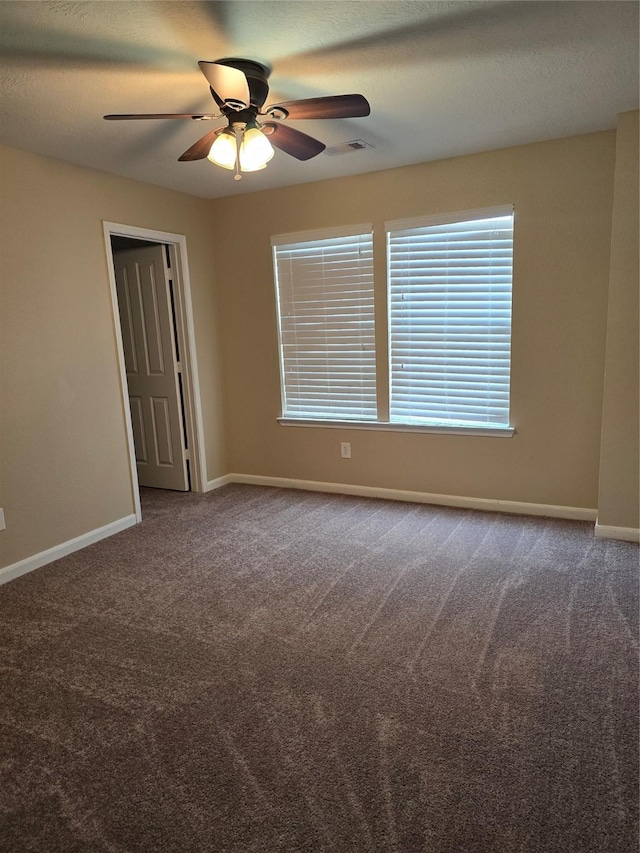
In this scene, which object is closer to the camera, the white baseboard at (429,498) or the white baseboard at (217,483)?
the white baseboard at (429,498)

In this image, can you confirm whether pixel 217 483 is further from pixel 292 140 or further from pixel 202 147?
pixel 292 140

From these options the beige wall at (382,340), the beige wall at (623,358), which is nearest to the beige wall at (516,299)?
the beige wall at (382,340)

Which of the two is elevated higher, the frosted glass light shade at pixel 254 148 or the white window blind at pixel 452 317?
the frosted glass light shade at pixel 254 148

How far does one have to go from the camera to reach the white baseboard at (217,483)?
15.9ft

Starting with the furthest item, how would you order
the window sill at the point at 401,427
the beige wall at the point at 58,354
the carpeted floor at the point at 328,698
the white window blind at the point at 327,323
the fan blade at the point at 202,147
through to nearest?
the white window blind at the point at 327,323
the window sill at the point at 401,427
the beige wall at the point at 58,354
the fan blade at the point at 202,147
the carpeted floor at the point at 328,698

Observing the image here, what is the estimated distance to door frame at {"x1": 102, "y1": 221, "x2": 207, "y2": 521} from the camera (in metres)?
3.92

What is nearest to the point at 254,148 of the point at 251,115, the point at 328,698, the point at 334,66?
the point at 251,115

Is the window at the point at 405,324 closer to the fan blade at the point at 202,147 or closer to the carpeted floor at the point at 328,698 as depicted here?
the carpeted floor at the point at 328,698

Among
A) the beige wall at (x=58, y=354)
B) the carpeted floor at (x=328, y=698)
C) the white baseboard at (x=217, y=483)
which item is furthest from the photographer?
the white baseboard at (x=217, y=483)

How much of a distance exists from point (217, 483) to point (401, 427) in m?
1.84

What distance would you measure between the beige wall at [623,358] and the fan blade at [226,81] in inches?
88.0

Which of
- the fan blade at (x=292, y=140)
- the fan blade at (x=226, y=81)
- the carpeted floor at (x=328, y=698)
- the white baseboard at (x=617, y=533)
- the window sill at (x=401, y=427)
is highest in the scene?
the fan blade at (x=226, y=81)

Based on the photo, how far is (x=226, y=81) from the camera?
199 centimetres

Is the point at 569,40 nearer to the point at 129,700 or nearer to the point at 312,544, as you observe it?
the point at 312,544
